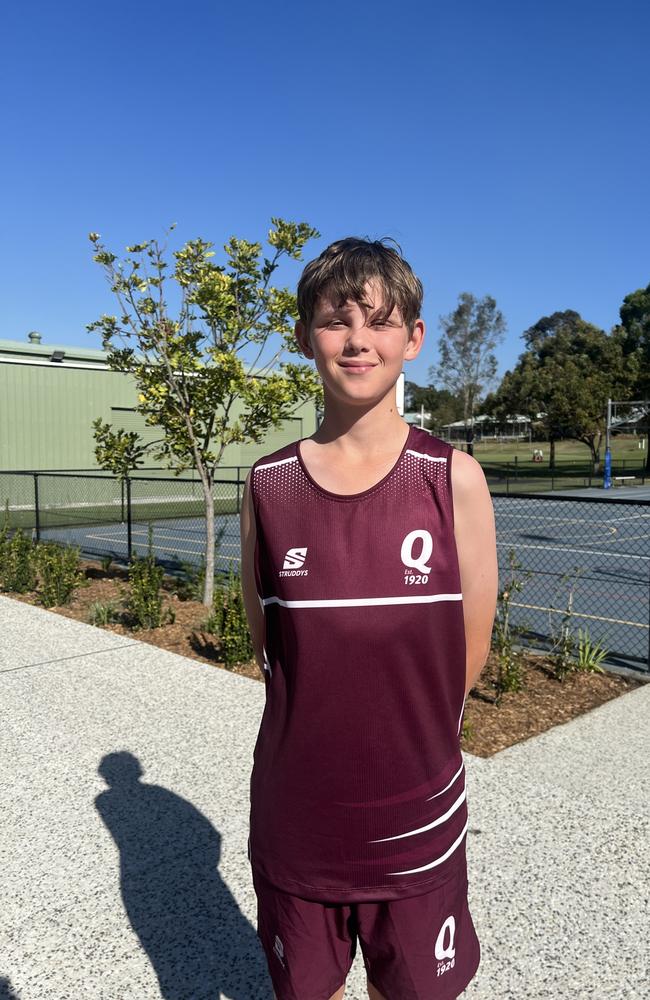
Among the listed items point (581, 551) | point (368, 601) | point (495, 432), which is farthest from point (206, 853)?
point (495, 432)

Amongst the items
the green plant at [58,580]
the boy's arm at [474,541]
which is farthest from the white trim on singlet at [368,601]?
the green plant at [58,580]

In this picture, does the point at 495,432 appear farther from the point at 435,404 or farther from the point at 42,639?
the point at 42,639

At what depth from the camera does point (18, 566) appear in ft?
29.6

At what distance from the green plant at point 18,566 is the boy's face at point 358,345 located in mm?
8285

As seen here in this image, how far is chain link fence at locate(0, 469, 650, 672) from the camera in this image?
24.7 feet

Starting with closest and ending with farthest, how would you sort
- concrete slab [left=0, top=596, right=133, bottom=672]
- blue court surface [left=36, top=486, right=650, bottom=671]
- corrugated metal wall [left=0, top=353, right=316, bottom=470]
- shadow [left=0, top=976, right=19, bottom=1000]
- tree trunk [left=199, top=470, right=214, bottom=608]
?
shadow [left=0, top=976, right=19, bottom=1000], concrete slab [left=0, top=596, right=133, bottom=672], blue court surface [left=36, top=486, right=650, bottom=671], tree trunk [left=199, top=470, right=214, bottom=608], corrugated metal wall [left=0, top=353, right=316, bottom=470]

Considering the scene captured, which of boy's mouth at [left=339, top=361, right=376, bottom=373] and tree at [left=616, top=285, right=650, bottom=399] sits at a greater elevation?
tree at [left=616, top=285, right=650, bottom=399]

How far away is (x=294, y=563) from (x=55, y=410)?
21371 millimetres

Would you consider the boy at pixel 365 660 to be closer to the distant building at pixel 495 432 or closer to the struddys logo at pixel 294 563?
the struddys logo at pixel 294 563

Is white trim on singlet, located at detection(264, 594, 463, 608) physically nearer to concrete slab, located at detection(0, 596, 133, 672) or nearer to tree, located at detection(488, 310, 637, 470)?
concrete slab, located at detection(0, 596, 133, 672)

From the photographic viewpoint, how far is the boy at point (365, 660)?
1.46 meters

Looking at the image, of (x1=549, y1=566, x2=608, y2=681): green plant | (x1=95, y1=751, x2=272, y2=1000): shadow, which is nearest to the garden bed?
(x1=549, y1=566, x2=608, y2=681): green plant

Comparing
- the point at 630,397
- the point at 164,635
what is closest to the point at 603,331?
the point at 630,397

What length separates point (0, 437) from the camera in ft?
66.4
